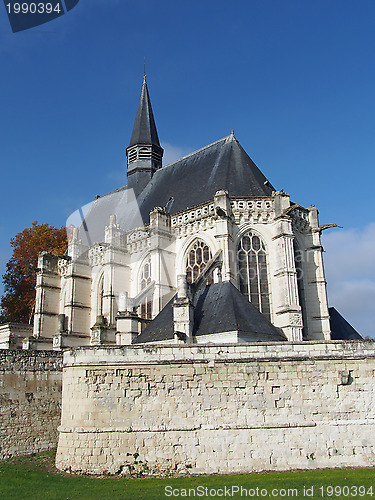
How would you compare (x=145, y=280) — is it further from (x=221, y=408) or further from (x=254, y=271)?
(x=221, y=408)

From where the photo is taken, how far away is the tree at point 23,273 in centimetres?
3048

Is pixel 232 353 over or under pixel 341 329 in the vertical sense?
under

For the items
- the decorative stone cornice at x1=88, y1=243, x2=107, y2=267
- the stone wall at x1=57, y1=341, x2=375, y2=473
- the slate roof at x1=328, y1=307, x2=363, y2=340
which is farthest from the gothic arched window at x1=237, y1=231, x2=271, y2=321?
the decorative stone cornice at x1=88, y1=243, x2=107, y2=267

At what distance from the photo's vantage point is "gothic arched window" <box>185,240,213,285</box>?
19.3 meters

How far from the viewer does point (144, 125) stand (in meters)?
32.0

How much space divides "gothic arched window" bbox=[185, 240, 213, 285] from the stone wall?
9016 mm

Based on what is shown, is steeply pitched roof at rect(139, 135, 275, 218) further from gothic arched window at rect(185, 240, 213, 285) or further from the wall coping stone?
the wall coping stone

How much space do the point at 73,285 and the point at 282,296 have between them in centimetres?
1185

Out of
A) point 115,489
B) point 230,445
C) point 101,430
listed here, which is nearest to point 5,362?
point 101,430

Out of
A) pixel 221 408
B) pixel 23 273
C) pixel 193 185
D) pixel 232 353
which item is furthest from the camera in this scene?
pixel 23 273

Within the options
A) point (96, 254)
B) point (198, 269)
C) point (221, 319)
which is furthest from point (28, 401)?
point (96, 254)

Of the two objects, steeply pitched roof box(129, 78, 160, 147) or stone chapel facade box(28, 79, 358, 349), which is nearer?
stone chapel facade box(28, 79, 358, 349)

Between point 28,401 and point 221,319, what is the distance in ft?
19.6

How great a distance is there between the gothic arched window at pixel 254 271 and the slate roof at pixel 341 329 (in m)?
3.55
